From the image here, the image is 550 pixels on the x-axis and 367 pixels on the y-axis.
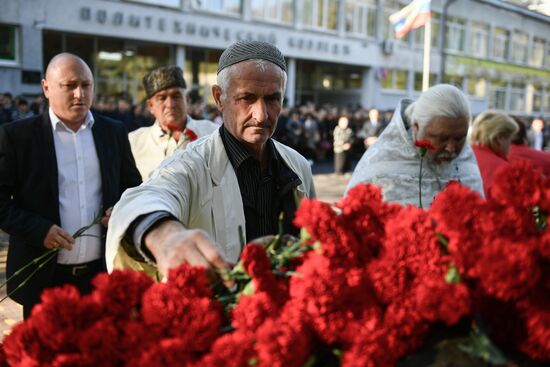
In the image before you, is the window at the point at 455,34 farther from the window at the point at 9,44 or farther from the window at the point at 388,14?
the window at the point at 9,44

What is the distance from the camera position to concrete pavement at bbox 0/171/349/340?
5.22 m

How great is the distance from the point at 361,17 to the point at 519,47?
1894 cm

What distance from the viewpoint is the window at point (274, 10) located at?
82.9ft

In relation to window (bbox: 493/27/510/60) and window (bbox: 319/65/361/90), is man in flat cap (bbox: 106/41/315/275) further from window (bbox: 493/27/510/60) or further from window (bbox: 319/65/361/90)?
window (bbox: 493/27/510/60)

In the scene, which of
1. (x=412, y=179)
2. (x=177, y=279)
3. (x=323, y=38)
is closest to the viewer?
(x=177, y=279)

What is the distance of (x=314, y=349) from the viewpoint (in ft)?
3.51

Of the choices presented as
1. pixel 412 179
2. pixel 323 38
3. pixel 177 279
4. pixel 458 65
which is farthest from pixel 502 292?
pixel 458 65

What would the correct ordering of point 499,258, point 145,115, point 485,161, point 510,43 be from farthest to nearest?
point 510,43
point 145,115
point 485,161
point 499,258

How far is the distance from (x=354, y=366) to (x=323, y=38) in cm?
2821

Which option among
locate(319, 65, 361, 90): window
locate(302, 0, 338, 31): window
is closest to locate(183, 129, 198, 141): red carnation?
locate(302, 0, 338, 31): window

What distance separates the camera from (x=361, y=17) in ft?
102

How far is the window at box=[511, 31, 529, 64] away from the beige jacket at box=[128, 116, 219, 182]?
4304 centimetres

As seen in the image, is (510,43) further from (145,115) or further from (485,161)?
(485,161)

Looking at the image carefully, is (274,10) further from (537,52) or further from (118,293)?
(537,52)
